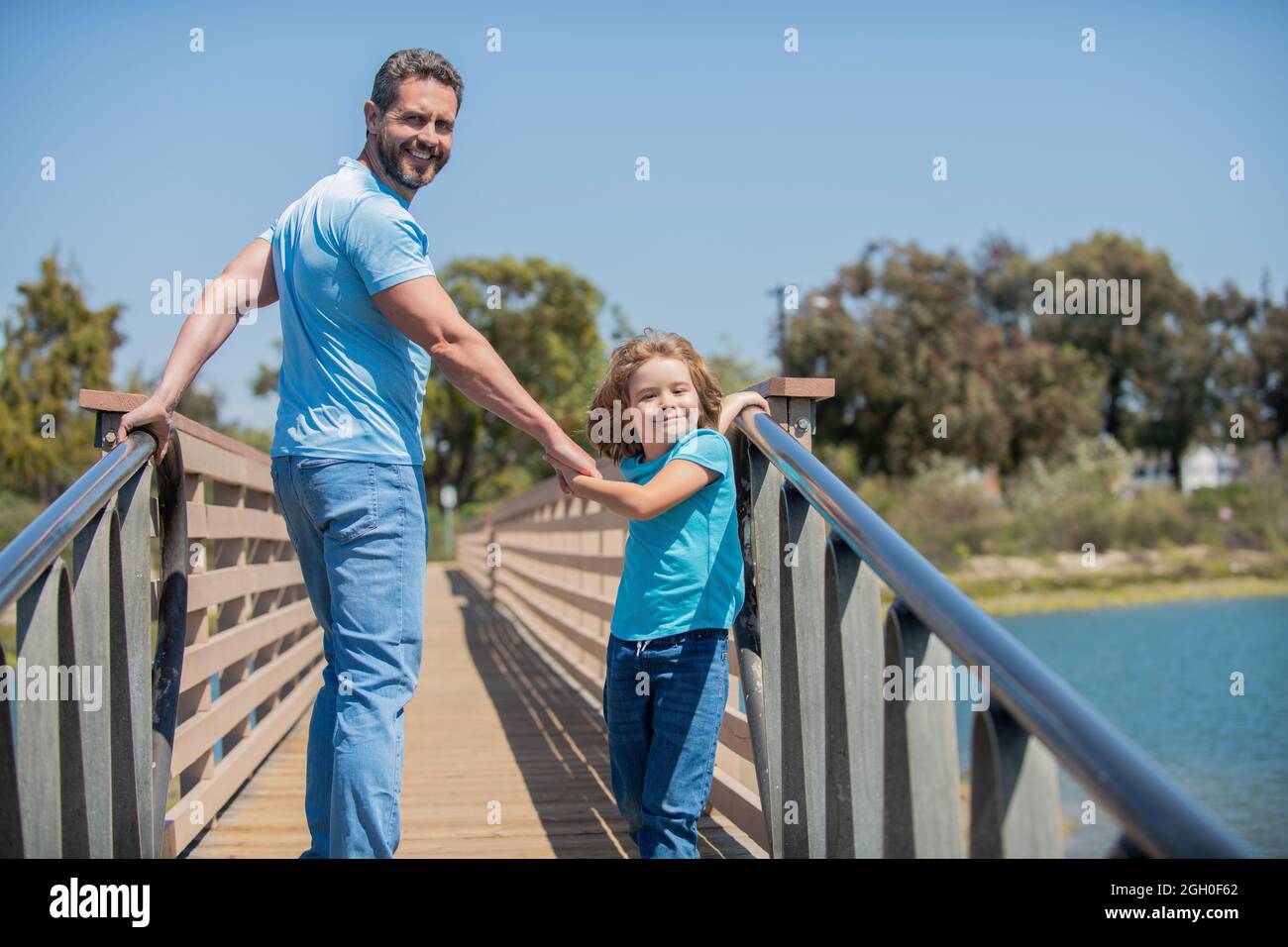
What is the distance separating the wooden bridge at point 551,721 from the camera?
1.54m

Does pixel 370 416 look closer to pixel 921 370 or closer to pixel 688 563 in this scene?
pixel 688 563

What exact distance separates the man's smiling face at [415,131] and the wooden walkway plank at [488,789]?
1.75 m

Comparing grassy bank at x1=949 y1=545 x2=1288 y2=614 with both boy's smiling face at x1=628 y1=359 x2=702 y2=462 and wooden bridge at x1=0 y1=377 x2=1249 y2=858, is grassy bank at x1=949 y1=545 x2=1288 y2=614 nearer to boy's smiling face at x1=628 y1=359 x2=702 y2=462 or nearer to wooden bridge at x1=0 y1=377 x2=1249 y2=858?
wooden bridge at x1=0 y1=377 x2=1249 y2=858

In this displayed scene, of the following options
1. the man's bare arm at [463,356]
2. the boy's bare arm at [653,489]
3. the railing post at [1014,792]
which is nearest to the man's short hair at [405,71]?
the man's bare arm at [463,356]

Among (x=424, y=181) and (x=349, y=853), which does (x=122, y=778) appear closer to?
(x=349, y=853)

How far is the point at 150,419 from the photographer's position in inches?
119

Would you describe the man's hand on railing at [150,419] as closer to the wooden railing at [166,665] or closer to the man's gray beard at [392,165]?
the wooden railing at [166,665]

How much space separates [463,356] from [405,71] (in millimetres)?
600

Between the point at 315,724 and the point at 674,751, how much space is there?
75 centimetres

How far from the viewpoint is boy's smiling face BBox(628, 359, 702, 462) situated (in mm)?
2826

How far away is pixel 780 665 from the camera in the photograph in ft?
10.0

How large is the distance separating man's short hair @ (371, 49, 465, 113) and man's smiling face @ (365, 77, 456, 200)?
1 cm

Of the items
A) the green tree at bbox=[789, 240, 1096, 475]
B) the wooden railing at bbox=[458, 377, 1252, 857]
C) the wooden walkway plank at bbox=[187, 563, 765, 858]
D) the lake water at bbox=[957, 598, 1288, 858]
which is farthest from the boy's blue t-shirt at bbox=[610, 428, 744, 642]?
the green tree at bbox=[789, 240, 1096, 475]
